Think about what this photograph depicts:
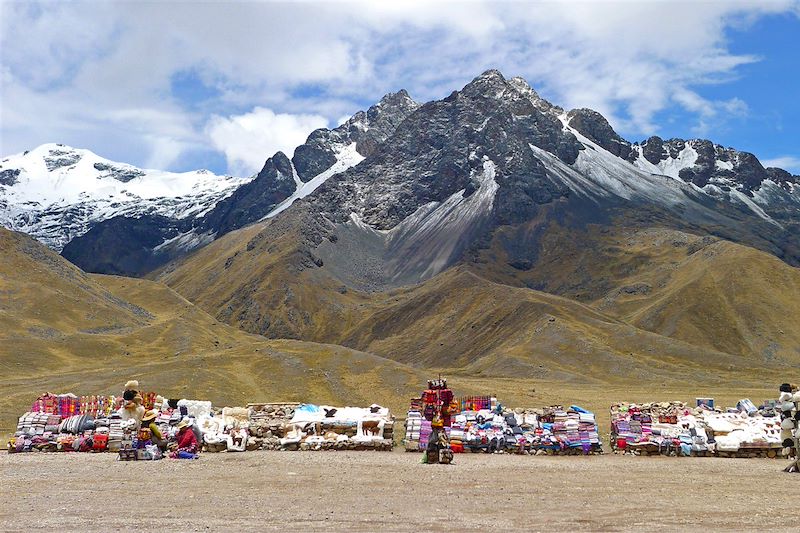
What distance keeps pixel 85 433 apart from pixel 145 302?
459 feet

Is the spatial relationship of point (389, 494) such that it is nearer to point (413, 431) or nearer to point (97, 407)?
point (413, 431)

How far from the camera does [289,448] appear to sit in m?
39.9

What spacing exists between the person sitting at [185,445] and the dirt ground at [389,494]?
48.1 inches

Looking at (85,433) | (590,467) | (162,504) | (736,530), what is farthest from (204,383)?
(736,530)

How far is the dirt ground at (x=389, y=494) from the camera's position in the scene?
20.8 metres

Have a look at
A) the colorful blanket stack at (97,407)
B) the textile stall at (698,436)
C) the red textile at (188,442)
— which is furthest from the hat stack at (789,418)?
the colorful blanket stack at (97,407)

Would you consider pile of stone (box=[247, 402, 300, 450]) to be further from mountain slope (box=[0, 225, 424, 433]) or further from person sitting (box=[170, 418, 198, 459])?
mountain slope (box=[0, 225, 424, 433])

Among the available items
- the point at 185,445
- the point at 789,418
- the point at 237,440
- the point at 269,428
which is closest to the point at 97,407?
the point at 185,445

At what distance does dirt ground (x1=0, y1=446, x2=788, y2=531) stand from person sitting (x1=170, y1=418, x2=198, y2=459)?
1221 millimetres

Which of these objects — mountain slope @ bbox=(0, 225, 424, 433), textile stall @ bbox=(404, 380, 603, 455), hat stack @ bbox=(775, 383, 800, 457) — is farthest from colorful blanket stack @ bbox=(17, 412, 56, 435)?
hat stack @ bbox=(775, 383, 800, 457)

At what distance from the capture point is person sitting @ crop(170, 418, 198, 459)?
3562cm

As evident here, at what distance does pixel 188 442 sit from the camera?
1467 inches

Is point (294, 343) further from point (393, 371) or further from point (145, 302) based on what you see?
point (145, 302)

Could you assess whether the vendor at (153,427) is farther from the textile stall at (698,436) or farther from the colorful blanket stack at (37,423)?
the textile stall at (698,436)
